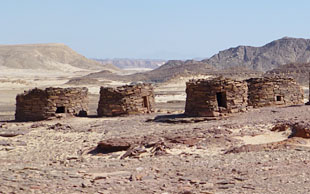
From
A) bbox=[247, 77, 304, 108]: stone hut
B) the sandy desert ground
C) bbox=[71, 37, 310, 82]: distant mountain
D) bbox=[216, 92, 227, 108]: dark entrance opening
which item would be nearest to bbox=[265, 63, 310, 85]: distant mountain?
bbox=[247, 77, 304, 108]: stone hut

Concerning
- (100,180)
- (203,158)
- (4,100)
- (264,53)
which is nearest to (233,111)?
(203,158)

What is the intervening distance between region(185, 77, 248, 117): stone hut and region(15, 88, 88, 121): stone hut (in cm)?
541

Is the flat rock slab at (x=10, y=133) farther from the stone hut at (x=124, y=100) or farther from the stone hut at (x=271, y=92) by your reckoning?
the stone hut at (x=271, y=92)

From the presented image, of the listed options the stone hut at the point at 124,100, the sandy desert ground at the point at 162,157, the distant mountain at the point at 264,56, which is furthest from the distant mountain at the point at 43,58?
the sandy desert ground at the point at 162,157

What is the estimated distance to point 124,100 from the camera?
1953cm

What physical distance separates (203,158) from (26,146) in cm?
624

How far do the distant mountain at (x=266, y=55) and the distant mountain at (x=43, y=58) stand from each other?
4106cm

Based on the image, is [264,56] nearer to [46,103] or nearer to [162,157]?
[46,103]

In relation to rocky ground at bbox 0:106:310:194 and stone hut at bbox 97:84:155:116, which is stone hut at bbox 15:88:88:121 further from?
rocky ground at bbox 0:106:310:194

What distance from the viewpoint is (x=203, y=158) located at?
10.2 m

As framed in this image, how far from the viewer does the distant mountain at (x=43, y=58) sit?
389 ft

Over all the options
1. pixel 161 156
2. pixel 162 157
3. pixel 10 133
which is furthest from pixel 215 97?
pixel 10 133

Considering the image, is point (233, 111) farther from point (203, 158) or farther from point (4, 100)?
point (4, 100)

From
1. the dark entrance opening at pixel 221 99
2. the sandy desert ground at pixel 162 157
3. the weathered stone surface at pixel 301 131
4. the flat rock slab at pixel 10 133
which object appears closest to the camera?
the sandy desert ground at pixel 162 157
